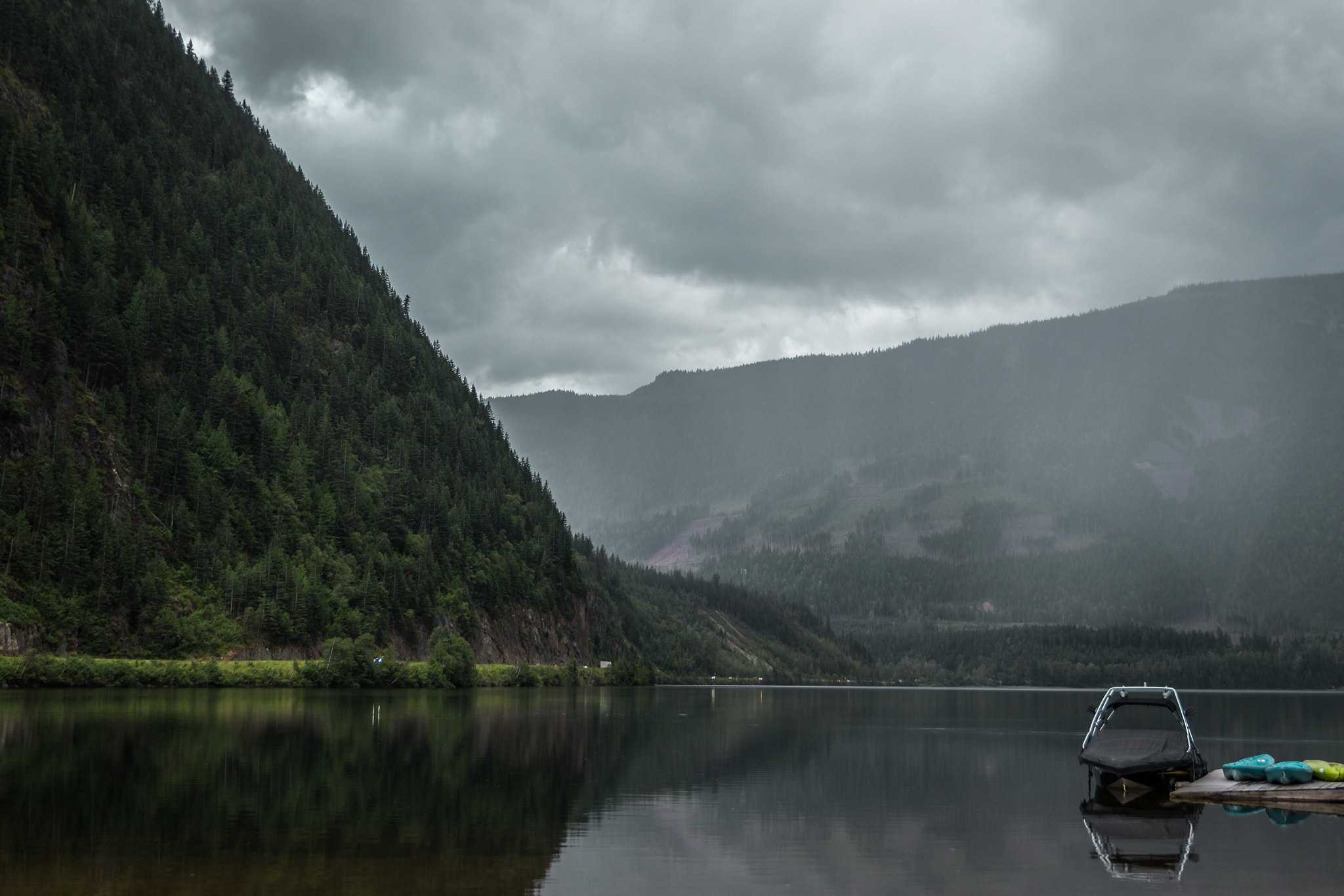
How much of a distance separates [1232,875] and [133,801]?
116ft

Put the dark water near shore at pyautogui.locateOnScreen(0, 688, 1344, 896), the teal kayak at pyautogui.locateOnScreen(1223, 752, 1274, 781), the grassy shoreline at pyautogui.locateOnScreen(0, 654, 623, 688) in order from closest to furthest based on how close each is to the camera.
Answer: the dark water near shore at pyautogui.locateOnScreen(0, 688, 1344, 896) → the teal kayak at pyautogui.locateOnScreen(1223, 752, 1274, 781) → the grassy shoreline at pyautogui.locateOnScreen(0, 654, 623, 688)

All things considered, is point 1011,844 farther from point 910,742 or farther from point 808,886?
point 910,742

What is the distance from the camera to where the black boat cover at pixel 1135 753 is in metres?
53.0

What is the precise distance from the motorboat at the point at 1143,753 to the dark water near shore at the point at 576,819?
7.60ft

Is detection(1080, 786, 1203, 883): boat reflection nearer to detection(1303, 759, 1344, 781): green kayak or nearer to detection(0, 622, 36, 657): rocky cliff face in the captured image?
detection(1303, 759, 1344, 781): green kayak

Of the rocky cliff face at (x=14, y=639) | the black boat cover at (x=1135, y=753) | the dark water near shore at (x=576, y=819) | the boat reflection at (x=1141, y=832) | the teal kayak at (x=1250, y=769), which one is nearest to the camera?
the dark water near shore at (x=576, y=819)

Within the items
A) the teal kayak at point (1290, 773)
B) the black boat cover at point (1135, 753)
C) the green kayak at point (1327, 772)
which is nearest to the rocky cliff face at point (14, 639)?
the black boat cover at point (1135, 753)

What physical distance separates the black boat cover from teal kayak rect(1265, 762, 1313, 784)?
4017 mm

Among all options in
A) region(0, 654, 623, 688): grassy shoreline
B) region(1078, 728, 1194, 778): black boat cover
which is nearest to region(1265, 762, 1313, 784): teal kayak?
region(1078, 728, 1194, 778): black boat cover

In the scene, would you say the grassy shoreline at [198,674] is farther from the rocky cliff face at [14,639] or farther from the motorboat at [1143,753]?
the motorboat at [1143,753]

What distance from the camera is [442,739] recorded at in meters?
73.6

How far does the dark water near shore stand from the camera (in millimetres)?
30641

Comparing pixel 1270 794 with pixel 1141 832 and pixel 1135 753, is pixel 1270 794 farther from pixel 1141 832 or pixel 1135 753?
pixel 1141 832

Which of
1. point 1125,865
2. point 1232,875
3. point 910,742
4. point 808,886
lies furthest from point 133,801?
point 910,742
